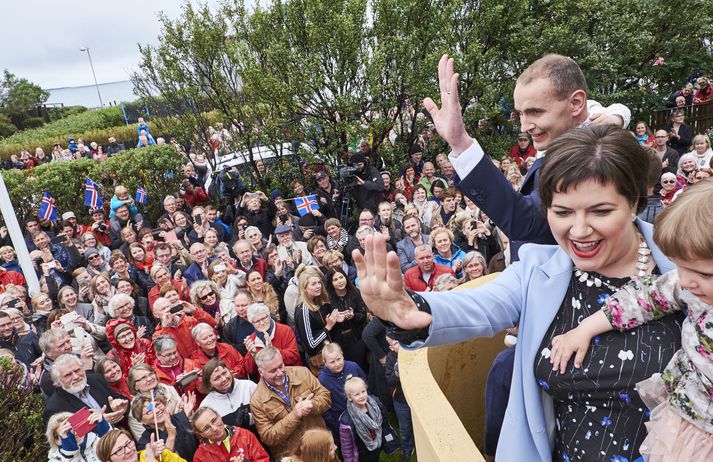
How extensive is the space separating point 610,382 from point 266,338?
3.81m

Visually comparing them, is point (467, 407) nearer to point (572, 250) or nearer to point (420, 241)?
point (572, 250)

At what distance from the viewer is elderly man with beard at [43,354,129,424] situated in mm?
3947

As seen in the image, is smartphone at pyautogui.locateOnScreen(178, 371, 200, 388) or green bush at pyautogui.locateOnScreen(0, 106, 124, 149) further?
green bush at pyautogui.locateOnScreen(0, 106, 124, 149)

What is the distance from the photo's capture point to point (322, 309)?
16.5ft

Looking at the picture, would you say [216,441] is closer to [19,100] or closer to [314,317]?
[314,317]

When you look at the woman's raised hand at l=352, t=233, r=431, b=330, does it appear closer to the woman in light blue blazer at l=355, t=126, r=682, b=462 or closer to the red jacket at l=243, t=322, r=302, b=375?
the woman in light blue blazer at l=355, t=126, r=682, b=462

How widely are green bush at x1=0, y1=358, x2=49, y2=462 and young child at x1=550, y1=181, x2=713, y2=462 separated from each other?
12.1 ft

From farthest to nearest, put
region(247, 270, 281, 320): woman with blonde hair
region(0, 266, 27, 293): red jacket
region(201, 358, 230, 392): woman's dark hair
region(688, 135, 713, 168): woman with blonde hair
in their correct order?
1. region(688, 135, 713, 168): woman with blonde hair
2. region(0, 266, 27, 293): red jacket
3. region(247, 270, 281, 320): woman with blonde hair
4. region(201, 358, 230, 392): woman's dark hair

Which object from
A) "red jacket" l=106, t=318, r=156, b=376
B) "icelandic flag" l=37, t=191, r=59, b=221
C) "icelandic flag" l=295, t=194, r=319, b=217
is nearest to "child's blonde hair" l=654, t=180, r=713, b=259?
"red jacket" l=106, t=318, r=156, b=376

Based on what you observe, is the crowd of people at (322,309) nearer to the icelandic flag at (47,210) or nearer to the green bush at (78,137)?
the icelandic flag at (47,210)

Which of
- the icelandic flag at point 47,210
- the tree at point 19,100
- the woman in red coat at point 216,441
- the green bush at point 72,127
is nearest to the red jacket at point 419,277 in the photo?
the woman in red coat at point 216,441

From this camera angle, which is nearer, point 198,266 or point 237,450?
point 237,450

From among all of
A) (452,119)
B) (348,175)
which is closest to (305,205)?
(348,175)

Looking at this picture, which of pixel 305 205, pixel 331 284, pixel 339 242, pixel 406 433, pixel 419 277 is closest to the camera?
pixel 406 433
